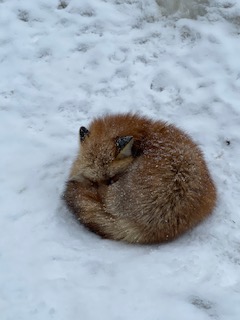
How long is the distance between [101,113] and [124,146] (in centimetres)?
129

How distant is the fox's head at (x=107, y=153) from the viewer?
411cm


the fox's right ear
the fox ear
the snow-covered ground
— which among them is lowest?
the snow-covered ground

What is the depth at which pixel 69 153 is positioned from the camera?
15.7ft

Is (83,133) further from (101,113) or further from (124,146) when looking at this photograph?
(101,113)

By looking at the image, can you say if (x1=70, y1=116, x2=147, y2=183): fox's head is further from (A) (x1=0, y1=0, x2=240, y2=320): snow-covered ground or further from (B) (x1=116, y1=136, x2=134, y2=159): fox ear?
(A) (x1=0, y1=0, x2=240, y2=320): snow-covered ground

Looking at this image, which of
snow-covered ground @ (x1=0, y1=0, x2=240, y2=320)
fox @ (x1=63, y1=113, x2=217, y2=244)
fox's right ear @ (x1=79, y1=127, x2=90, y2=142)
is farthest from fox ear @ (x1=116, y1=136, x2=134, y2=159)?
snow-covered ground @ (x1=0, y1=0, x2=240, y2=320)

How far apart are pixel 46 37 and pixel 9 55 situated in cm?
53

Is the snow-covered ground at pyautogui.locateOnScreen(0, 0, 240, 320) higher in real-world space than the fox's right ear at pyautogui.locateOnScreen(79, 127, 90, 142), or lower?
lower

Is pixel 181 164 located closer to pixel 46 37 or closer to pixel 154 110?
pixel 154 110

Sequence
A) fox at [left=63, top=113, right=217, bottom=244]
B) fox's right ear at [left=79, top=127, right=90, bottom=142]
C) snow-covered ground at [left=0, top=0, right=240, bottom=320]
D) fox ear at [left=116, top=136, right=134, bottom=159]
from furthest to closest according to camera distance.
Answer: fox's right ear at [left=79, top=127, right=90, bottom=142]
fox ear at [left=116, top=136, right=134, bottom=159]
fox at [left=63, top=113, right=217, bottom=244]
snow-covered ground at [left=0, top=0, right=240, bottom=320]

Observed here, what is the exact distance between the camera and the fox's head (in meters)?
4.11

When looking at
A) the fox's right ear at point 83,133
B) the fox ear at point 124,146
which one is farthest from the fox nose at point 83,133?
the fox ear at point 124,146

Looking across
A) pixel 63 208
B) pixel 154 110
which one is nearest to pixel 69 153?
pixel 63 208

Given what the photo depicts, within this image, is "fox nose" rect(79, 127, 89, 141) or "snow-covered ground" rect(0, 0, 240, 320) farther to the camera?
"fox nose" rect(79, 127, 89, 141)
